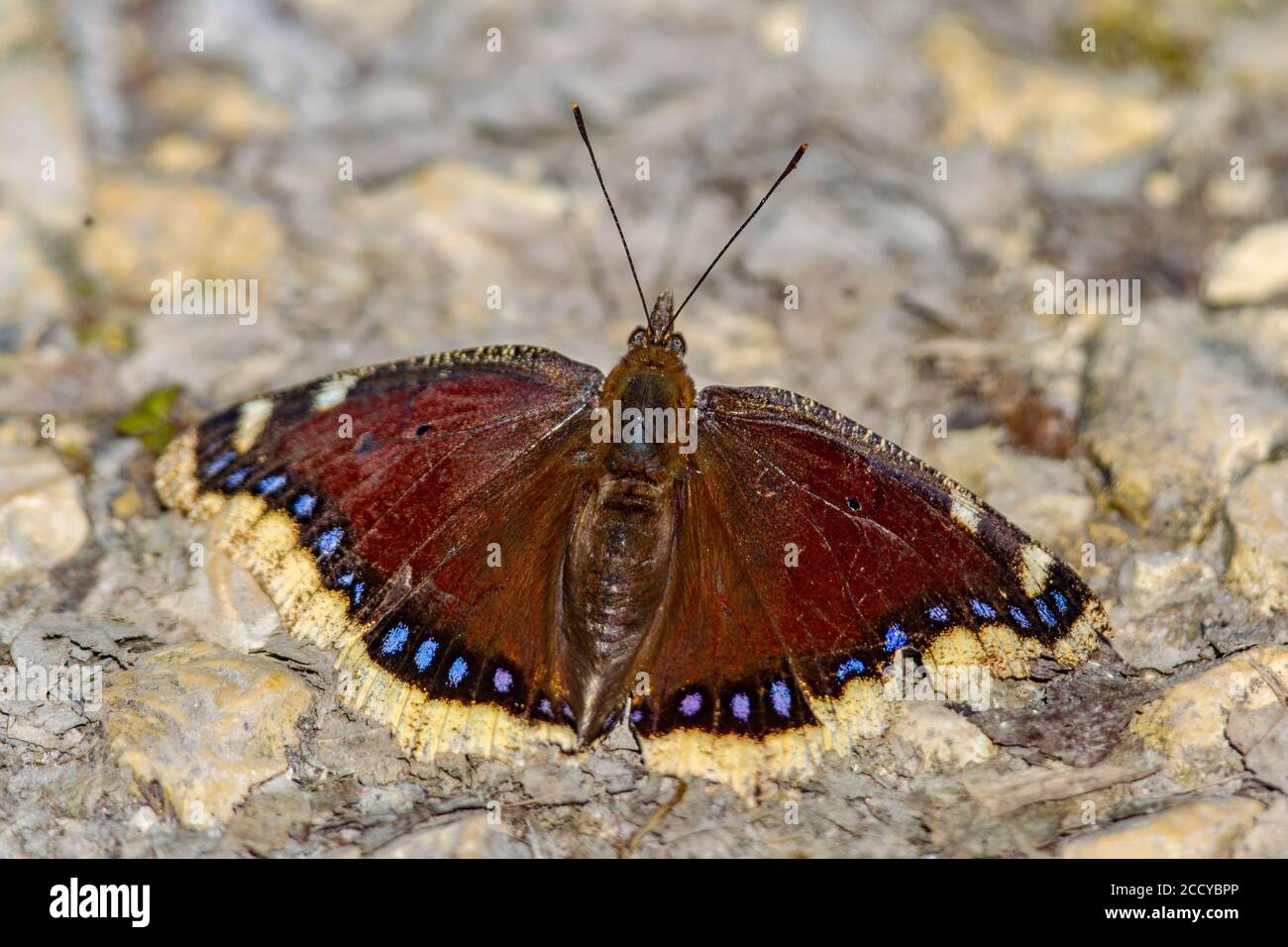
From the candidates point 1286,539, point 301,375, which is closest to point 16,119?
point 301,375

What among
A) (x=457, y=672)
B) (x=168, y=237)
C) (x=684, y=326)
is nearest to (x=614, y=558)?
(x=457, y=672)

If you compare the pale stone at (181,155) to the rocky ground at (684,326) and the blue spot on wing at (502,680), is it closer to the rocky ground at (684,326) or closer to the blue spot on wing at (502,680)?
the rocky ground at (684,326)

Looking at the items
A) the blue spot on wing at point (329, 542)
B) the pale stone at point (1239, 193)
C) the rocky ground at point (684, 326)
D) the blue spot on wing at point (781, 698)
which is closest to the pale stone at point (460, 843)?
the rocky ground at point (684, 326)

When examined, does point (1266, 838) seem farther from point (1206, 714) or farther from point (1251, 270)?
point (1251, 270)

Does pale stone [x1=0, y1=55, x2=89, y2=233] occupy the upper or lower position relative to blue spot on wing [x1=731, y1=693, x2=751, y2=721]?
upper

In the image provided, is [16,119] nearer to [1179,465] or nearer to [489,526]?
[489,526]

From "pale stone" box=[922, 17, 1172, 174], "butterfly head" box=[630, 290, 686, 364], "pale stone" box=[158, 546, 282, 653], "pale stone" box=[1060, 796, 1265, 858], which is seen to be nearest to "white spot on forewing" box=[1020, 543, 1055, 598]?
"pale stone" box=[1060, 796, 1265, 858]

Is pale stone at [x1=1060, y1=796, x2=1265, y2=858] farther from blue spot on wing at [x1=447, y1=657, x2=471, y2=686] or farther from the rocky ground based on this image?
blue spot on wing at [x1=447, y1=657, x2=471, y2=686]
